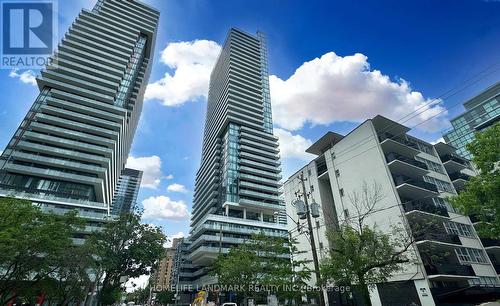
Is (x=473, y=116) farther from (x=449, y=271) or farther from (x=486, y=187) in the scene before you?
(x=486, y=187)

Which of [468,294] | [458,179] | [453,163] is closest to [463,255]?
[468,294]

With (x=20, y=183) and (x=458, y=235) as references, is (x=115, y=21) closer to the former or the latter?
(x=20, y=183)

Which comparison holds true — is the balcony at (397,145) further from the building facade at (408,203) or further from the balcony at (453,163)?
the balcony at (453,163)

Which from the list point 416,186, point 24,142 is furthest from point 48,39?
point 416,186

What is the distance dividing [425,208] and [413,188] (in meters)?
2.63

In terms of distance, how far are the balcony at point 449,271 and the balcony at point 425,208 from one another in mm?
5561

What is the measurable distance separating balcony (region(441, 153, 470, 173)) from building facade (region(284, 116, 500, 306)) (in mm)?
135

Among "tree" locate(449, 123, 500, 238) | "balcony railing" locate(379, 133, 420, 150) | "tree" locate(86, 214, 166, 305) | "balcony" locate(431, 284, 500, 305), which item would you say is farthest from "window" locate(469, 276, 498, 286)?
"tree" locate(86, 214, 166, 305)

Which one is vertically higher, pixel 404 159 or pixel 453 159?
pixel 453 159

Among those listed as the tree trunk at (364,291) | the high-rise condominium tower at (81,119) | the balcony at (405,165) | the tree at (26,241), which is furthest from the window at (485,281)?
the high-rise condominium tower at (81,119)

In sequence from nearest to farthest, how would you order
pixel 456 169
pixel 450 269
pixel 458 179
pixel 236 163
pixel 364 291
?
pixel 364 291
pixel 450 269
pixel 458 179
pixel 456 169
pixel 236 163

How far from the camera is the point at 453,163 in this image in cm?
3928

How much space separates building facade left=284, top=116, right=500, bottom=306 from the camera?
1005 inches

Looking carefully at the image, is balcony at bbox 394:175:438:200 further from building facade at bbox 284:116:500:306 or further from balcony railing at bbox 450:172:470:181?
balcony railing at bbox 450:172:470:181
